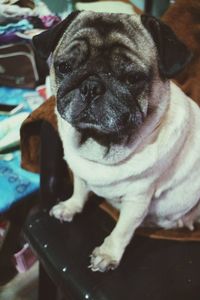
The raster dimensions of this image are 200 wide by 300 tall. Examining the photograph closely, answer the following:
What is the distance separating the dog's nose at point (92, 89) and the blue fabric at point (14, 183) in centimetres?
75

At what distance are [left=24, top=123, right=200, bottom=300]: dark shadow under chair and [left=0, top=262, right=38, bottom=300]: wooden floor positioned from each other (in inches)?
19.3

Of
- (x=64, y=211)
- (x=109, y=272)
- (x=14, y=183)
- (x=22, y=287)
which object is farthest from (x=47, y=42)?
(x=22, y=287)

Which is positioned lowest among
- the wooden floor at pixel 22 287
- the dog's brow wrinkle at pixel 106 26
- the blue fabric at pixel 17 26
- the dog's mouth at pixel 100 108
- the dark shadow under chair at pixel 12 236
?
the wooden floor at pixel 22 287

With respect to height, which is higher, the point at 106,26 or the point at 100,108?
the point at 106,26

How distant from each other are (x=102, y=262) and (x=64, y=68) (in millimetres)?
520

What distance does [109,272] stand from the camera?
117 cm

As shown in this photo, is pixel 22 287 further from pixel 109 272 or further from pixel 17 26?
pixel 17 26

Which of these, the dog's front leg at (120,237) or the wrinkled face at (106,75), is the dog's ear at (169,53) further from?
the dog's front leg at (120,237)

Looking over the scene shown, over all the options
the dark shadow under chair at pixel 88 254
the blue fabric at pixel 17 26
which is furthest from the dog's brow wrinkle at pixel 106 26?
the blue fabric at pixel 17 26

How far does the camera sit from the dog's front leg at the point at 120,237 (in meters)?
1.16

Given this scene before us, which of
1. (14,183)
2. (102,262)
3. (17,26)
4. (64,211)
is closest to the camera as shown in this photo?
(102,262)

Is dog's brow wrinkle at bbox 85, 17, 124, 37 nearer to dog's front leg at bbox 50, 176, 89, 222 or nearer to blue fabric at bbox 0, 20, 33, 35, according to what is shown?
dog's front leg at bbox 50, 176, 89, 222

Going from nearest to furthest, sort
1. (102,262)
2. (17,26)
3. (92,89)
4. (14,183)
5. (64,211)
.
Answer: (92,89) → (102,262) → (64,211) → (14,183) → (17,26)

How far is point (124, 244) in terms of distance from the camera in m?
1.20
